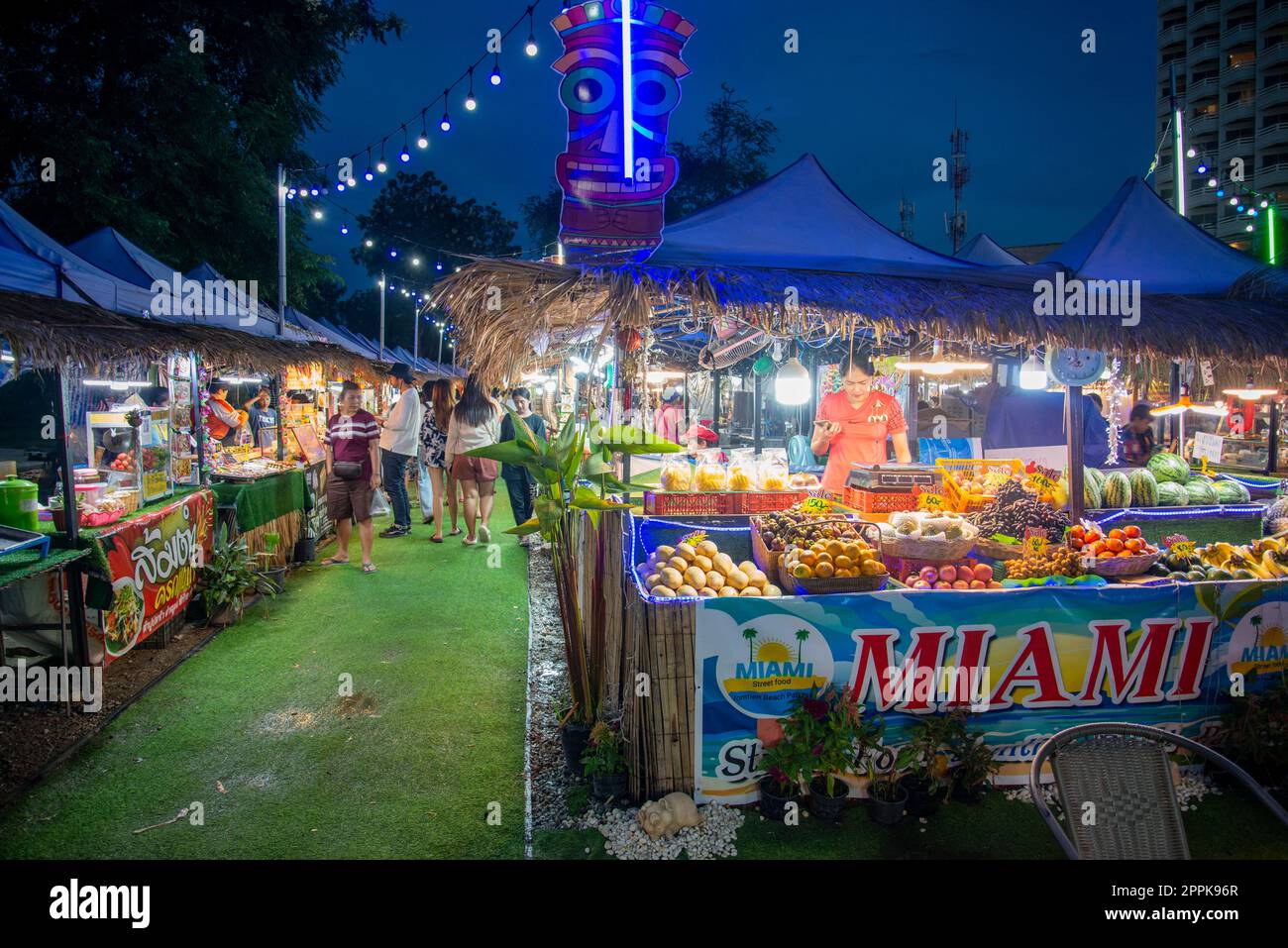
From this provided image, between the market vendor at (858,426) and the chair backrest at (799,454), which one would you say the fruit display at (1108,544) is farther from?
the chair backrest at (799,454)

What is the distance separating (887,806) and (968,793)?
18.4 inches

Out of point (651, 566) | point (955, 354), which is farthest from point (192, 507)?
point (955, 354)

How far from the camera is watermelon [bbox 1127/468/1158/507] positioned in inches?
243

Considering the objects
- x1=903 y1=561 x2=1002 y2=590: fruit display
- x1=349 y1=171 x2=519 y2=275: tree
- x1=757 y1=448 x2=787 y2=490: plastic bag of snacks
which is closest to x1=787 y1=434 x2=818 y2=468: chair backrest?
x1=757 y1=448 x2=787 y2=490: plastic bag of snacks

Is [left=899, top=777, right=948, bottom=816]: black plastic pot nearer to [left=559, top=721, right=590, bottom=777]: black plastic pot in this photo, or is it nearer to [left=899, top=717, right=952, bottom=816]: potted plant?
[left=899, top=717, right=952, bottom=816]: potted plant

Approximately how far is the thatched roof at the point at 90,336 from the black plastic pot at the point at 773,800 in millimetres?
4617

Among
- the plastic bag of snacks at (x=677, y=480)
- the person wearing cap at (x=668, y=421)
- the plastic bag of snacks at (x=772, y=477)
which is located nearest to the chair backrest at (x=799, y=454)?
the person wearing cap at (x=668, y=421)

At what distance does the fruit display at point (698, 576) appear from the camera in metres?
3.96

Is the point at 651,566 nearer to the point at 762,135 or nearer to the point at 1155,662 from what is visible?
the point at 1155,662

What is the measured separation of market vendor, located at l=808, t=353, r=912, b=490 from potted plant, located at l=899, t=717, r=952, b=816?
354 centimetres

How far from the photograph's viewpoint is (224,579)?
20.5ft

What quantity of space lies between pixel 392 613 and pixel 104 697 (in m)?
2.27
